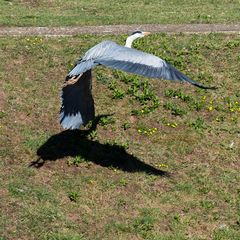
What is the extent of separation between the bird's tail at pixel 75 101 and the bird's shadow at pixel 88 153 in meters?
0.41

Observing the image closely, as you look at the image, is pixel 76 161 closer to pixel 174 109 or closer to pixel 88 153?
pixel 88 153

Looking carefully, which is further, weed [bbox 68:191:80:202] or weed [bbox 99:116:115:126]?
weed [bbox 99:116:115:126]

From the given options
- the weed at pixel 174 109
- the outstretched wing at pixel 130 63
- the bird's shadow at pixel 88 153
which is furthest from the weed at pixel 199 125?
the outstretched wing at pixel 130 63

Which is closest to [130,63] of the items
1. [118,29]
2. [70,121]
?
[70,121]

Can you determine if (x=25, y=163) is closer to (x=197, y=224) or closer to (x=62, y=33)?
(x=197, y=224)

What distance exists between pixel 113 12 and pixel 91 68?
8225 mm

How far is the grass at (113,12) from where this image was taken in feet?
51.9

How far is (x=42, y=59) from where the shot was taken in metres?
12.6

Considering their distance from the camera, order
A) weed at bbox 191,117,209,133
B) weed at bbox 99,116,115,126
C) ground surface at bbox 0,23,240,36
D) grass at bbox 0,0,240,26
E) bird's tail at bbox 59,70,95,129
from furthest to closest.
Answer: grass at bbox 0,0,240,26 → ground surface at bbox 0,23,240,36 → weed at bbox 191,117,209,133 → weed at bbox 99,116,115,126 → bird's tail at bbox 59,70,95,129

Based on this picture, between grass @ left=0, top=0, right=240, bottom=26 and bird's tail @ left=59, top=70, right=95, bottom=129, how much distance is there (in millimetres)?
5927

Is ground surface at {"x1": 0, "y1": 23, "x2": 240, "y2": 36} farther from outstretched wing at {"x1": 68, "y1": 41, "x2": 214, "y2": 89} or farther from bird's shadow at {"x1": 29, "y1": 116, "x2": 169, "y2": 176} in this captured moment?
outstretched wing at {"x1": 68, "y1": 41, "x2": 214, "y2": 89}

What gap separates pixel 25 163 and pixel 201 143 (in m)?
3.02

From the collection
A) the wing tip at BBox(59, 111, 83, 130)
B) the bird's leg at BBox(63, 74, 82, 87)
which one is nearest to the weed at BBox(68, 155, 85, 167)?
the wing tip at BBox(59, 111, 83, 130)

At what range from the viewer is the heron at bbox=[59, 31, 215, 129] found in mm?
8711
